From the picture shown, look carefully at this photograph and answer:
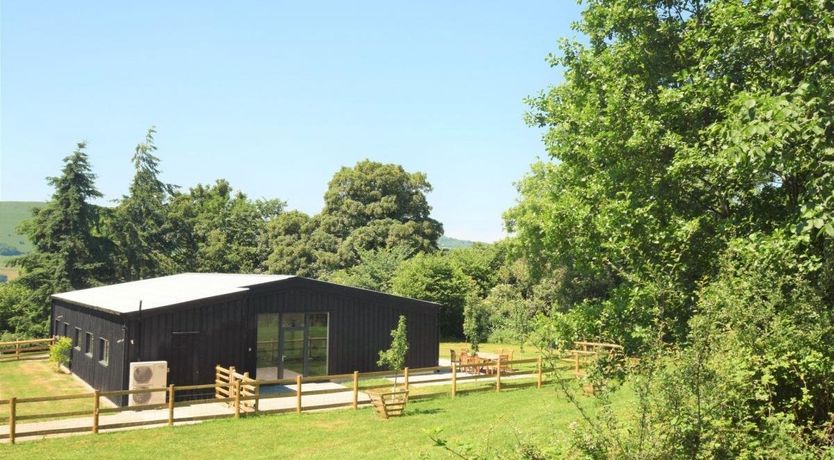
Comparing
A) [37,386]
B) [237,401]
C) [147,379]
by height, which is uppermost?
[147,379]

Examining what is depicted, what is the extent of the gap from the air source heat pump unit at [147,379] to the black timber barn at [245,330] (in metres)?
0.79

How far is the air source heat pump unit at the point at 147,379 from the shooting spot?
1978cm

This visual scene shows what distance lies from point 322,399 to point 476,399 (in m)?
4.91

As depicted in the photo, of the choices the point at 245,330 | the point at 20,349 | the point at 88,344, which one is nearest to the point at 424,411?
the point at 245,330

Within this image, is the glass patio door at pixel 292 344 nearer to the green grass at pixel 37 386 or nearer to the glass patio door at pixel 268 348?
the glass patio door at pixel 268 348

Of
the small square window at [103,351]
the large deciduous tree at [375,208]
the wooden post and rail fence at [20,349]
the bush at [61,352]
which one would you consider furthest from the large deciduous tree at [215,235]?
the small square window at [103,351]

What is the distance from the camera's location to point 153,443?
15.4m

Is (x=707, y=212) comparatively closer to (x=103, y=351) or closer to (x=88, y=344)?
(x=103, y=351)

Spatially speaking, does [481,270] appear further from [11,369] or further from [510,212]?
[11,369]

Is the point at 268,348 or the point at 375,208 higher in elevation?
the point at 375,208

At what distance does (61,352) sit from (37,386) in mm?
3591

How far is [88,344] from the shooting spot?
25734mm

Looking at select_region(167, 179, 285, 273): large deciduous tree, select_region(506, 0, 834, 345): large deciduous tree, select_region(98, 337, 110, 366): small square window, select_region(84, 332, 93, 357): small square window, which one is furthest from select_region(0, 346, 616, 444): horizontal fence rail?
select_region(167, 179, 285, 273): large deciduous tree

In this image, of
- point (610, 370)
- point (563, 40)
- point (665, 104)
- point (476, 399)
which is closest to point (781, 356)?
point (610, 370)
